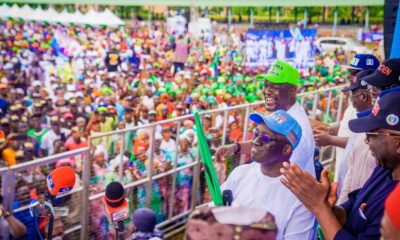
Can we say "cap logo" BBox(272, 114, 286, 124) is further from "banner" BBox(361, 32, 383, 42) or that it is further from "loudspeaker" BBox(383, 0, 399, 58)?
"banner" BBox(361, 32, 383, 42)

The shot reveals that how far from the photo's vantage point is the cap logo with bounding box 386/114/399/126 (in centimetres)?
211

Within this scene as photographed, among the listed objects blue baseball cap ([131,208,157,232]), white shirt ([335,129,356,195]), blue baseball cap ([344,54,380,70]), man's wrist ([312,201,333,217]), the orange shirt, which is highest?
Result: blue baseball cap ([344,54,380,70])

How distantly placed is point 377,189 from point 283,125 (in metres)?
0.65

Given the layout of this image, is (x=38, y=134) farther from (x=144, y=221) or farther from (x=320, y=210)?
(x=320, y=210)

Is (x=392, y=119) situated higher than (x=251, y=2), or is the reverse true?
(x=251, y=2)

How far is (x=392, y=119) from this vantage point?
212 centimetres

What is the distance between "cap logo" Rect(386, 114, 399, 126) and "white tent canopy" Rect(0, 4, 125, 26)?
2505 cm

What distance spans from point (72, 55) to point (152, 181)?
13.4 m

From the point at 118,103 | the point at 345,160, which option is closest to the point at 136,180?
the point at 345,160

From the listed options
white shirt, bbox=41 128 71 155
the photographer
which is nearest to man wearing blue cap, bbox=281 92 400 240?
the photographer

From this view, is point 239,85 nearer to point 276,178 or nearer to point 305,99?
point 305,99

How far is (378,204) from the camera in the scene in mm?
2186

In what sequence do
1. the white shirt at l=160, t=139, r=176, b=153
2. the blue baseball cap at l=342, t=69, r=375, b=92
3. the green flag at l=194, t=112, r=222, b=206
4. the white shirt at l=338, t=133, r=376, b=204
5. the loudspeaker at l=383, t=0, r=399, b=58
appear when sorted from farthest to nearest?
the white shirt at l=160, t=139, r=176, b=153
the loudspeaker at l=383, t=0, r=399, b=58
the blue baseball cap at l=342, t=69, r=375, b=92
the white shirt at l=338, t=133, r=376, b=204
the green flag at l=194, t=112, r=222, b=206

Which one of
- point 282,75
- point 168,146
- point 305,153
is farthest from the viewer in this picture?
point 168,146
